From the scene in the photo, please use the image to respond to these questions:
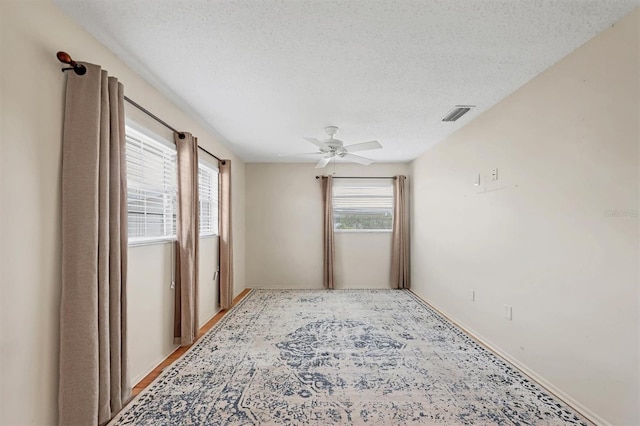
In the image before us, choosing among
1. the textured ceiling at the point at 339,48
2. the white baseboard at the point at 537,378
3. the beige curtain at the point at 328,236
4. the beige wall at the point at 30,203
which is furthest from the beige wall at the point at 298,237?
the beige wall at the point at 30,203

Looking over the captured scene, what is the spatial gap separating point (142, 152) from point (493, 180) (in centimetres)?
328

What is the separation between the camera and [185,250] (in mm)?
3047

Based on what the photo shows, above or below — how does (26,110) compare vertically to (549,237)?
above

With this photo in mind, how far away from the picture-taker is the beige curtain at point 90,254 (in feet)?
5.55

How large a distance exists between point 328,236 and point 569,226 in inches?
157

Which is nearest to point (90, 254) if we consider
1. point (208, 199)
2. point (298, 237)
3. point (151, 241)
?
point (151, 241)

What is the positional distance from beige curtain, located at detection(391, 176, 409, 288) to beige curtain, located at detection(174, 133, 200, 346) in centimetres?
378

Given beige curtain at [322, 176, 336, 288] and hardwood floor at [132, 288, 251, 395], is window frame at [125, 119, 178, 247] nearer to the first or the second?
hardwood floor at [132, 288, 251, 395]

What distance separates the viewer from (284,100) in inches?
116

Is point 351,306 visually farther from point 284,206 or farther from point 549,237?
point 549,237

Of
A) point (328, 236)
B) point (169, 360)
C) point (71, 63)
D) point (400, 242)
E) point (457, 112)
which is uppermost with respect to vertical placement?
point (457, 112)

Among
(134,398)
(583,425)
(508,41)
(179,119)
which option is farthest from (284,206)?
(583,425)

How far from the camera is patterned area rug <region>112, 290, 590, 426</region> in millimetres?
2012

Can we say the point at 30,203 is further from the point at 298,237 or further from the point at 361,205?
the point at 361,205
